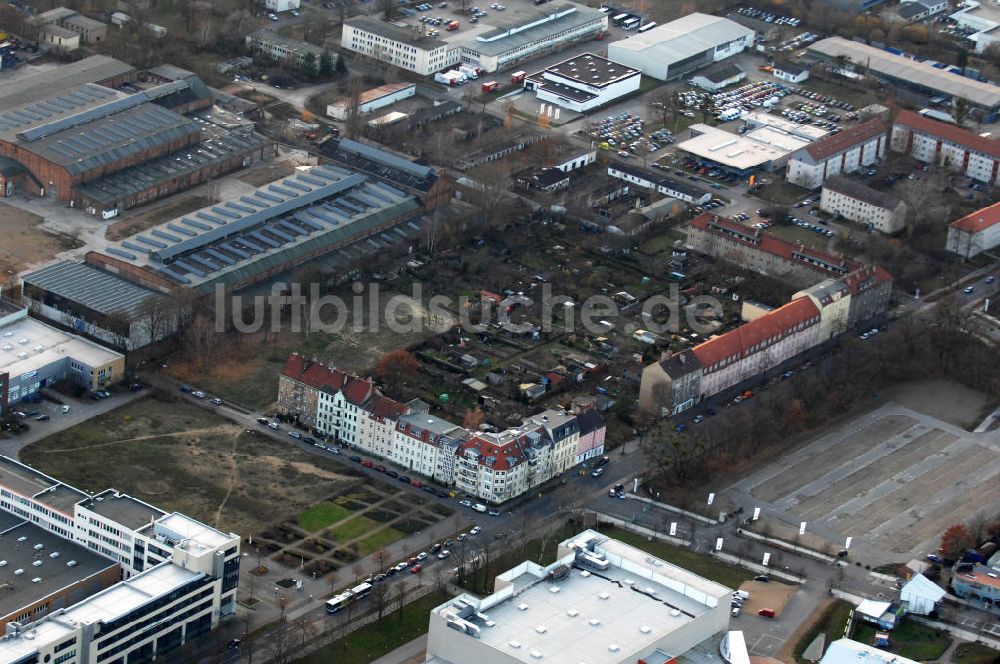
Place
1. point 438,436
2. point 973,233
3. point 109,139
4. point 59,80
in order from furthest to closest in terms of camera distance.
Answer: point 59,80
point 109,139
point 973,233
point 438,436

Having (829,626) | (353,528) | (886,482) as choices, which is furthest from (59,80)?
(829,626)

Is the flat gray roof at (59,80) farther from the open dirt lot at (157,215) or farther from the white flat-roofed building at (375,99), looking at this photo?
the white flat-roofed building at (375,99)

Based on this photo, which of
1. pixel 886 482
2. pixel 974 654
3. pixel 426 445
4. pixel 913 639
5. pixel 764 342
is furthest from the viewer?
pixel 764 342

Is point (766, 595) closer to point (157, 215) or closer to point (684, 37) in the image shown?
point (157, 215)

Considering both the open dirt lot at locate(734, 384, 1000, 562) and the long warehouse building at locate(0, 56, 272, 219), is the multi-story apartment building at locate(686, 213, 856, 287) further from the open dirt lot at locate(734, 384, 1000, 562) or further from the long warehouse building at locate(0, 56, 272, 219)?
the long warehouse building at locate(0, 56, 272, 219)

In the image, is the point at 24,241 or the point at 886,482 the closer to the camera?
the point at 886,482

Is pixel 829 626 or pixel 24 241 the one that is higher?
pixel 24 241

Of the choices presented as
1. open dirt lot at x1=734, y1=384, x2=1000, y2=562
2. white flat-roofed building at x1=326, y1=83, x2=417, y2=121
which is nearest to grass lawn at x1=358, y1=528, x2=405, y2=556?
open dirt lot at x1=734, y1=384, x2=1000, y2=562
